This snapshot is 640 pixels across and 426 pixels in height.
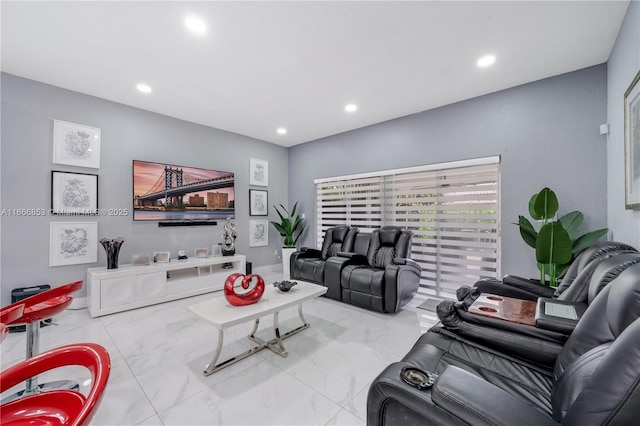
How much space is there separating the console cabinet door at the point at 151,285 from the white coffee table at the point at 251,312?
1848mm

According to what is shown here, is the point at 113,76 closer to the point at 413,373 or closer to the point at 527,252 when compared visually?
the point at 413,373

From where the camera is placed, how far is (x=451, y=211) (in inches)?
153

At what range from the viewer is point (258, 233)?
5578 mm

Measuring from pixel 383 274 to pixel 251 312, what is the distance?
73.3 inches

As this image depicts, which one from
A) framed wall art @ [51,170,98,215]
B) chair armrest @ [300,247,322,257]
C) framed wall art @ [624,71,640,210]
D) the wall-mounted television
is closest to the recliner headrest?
chair armrest @ [300,247,322,257]

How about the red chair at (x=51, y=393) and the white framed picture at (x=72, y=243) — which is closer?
the red chair at (x=51, y=393)

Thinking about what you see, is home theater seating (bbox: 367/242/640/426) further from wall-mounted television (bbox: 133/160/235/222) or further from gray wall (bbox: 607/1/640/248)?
wall-mounted television (bbox: 133/160/235/222)

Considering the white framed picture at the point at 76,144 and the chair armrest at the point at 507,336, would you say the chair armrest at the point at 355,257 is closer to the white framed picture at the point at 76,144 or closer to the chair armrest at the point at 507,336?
the chair armrest at the point at 507,336

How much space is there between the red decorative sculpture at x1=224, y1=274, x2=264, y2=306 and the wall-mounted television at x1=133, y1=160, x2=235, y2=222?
2682 millimetres

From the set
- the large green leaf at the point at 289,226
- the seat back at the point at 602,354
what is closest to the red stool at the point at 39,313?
the seat back at the point at 602,354

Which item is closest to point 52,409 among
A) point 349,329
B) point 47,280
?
point 349,329

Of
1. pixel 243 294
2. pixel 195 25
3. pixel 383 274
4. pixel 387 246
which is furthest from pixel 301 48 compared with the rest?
pixel 387 246

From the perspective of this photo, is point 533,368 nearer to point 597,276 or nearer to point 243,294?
point 597,276

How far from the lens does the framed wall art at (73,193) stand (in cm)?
335
